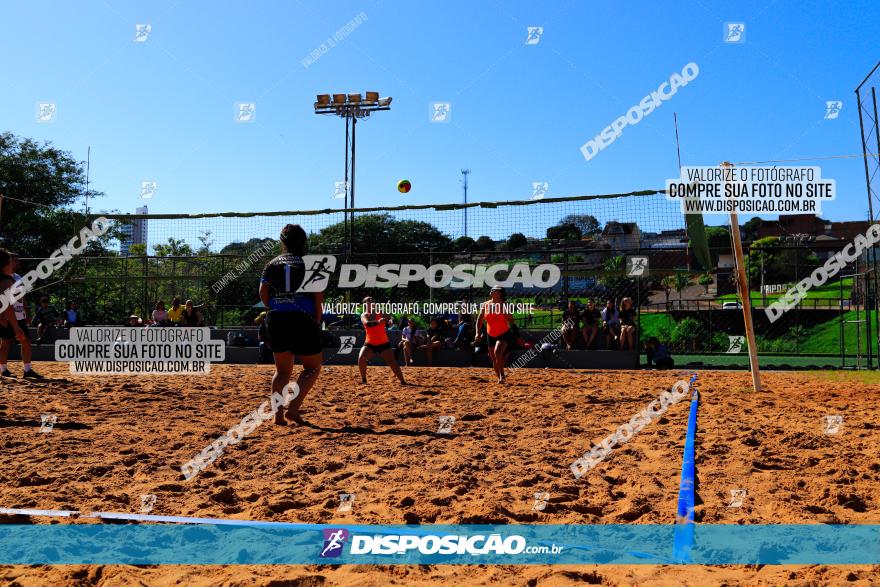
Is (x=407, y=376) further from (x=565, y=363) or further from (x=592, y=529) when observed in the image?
(x=592, y=529)

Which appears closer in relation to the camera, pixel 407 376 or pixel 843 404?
pixel 843 404

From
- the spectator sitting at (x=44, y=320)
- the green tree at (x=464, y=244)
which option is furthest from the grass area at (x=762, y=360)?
the spectator sitting at (x=44, y=320)

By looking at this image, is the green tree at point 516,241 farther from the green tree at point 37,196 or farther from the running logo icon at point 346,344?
the green tree at point 37,196

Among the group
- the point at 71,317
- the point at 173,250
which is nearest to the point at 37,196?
the point at 173,250

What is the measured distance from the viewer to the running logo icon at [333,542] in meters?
2.86

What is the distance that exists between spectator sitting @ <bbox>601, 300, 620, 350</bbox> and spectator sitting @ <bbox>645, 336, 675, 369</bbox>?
702mm

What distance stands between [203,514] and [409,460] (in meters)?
1.55

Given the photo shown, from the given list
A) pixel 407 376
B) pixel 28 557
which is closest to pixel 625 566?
pixel 28 557

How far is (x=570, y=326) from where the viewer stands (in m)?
14.0

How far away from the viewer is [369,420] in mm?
6336

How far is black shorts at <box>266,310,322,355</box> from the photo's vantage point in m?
5.84

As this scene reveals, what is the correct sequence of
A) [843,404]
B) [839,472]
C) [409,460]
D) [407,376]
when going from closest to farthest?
[839,472]
[409,460]
[843,404]
[407,376]

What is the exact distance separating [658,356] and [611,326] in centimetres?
116

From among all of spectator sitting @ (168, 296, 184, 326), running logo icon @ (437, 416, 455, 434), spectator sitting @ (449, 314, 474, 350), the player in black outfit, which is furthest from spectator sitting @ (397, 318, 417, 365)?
the player in black outfit
